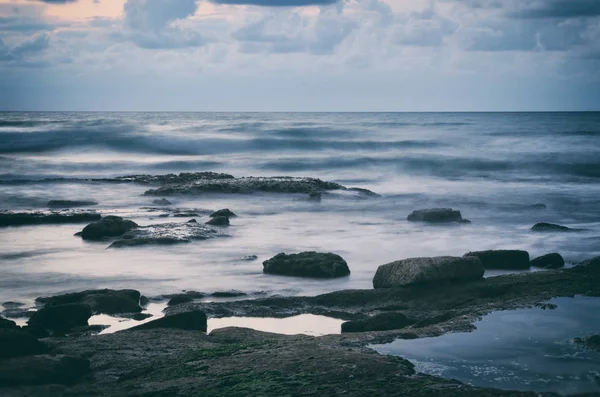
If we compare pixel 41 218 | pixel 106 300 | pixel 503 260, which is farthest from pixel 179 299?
pixel 41 218

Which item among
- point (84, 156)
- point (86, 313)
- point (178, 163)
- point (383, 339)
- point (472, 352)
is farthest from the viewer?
point (84, 156)

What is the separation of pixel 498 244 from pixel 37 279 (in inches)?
354

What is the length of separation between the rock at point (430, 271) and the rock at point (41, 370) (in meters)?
4.57

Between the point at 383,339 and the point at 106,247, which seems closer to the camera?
the point at 383,339

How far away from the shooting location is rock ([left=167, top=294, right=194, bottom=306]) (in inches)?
→ 426

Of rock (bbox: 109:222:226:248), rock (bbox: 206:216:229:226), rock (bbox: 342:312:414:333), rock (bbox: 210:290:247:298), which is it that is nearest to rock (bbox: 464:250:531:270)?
rock (bbox: 210:290:247:298)

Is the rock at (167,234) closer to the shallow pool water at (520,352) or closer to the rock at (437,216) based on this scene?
the rock at (437,216)

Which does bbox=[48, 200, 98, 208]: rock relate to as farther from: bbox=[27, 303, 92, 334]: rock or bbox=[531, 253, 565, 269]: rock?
bbox=[531, 253, 565, 269]: rock

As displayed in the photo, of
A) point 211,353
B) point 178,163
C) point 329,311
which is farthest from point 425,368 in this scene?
point 178,163

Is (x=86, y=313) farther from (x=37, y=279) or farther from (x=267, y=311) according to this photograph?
(x=37, y=279)

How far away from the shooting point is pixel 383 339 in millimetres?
7738

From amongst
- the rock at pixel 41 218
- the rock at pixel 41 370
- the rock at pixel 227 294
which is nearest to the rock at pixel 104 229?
the rock at pixel 41 218

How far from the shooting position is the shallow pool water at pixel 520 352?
20.9 feet

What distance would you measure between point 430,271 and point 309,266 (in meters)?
2.64
